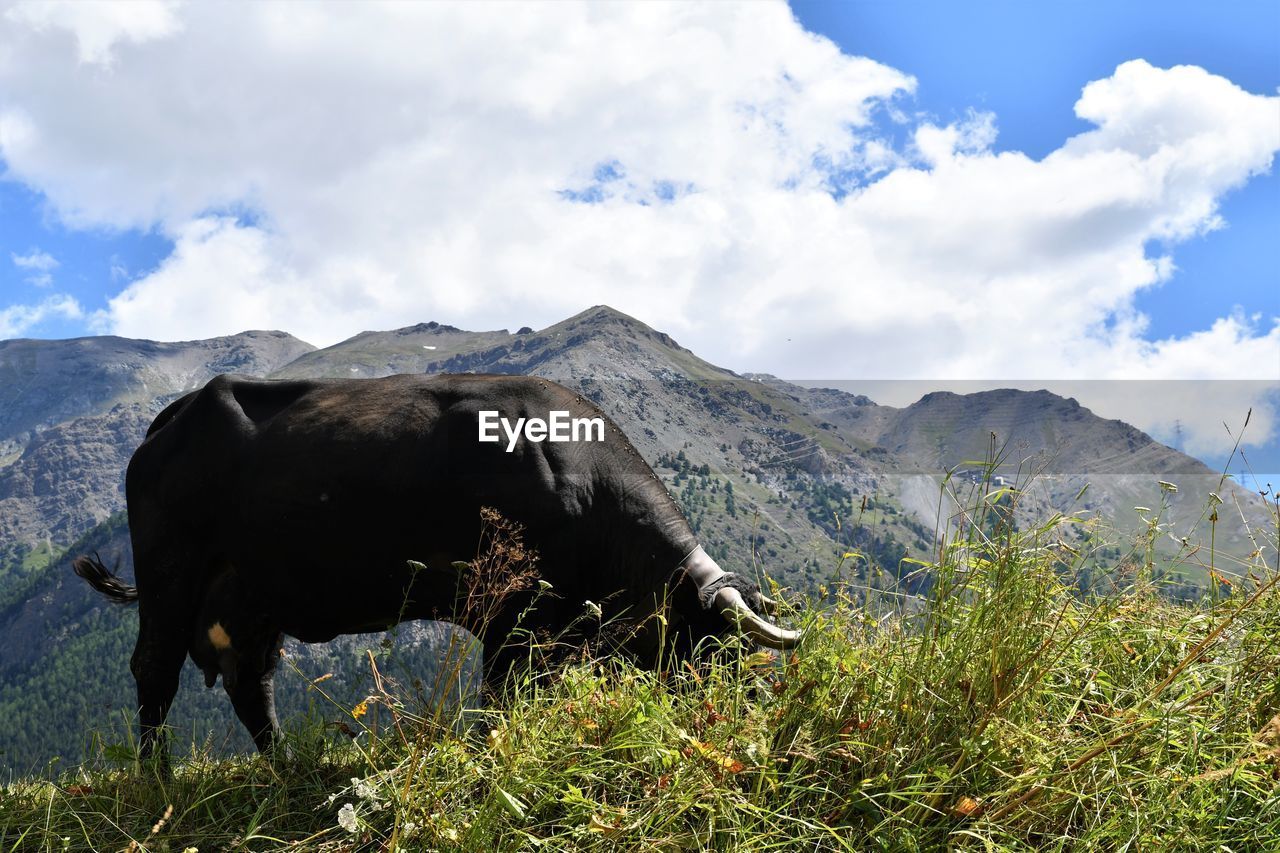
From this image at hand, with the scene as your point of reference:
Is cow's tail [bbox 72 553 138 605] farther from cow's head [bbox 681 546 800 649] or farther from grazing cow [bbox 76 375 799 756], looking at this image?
cow's head [bbox 681 546 800 649]

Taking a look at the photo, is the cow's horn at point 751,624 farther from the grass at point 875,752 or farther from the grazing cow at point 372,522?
the grass at point 875,752

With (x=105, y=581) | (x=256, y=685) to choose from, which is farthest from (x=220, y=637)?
(x=105, y=581)

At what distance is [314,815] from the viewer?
541 cm

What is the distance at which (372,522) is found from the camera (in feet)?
26.2

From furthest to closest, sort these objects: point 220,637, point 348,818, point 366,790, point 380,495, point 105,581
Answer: point 105,581 < point 220,637 < point 380,495 < point 366,790 < point 348,818

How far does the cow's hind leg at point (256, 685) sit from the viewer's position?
872 centimetres

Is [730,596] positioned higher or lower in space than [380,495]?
lower

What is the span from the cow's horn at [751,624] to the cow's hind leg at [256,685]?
4.12 metres

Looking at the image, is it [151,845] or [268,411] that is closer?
[151,845]

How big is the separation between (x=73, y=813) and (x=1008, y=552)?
17.7 ft

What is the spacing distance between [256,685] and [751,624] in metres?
4.80

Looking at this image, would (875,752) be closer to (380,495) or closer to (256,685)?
(380,495)

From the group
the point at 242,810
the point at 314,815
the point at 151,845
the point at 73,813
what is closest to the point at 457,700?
the point at 314,815

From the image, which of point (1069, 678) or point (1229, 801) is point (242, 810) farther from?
point (1229, 801)
